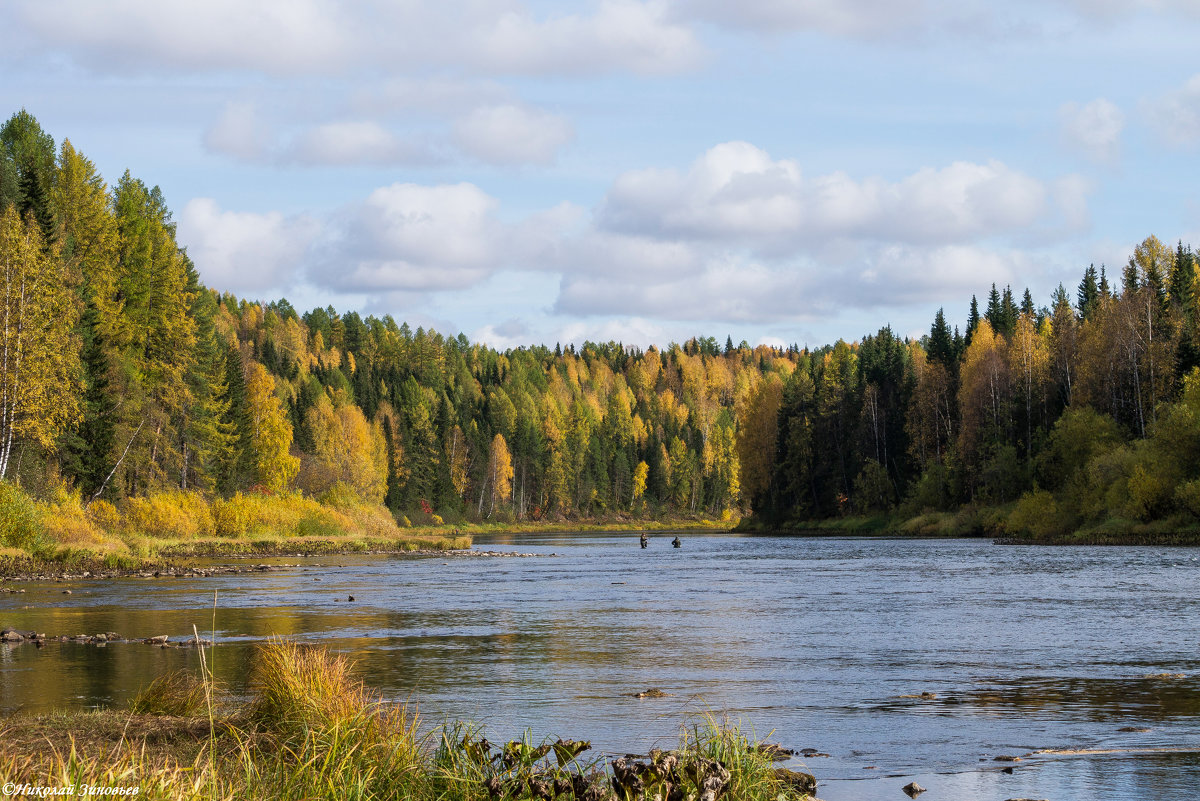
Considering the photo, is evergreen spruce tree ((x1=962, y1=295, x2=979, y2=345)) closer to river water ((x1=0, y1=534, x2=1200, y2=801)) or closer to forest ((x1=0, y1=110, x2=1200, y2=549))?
forest ((x1=0, y1=110, x2=1200, y2=549))

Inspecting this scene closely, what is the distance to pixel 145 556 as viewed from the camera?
56.3 metres

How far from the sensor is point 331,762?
10586 millimetres

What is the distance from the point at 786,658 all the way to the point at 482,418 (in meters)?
147

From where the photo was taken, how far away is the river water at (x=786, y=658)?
15.9m

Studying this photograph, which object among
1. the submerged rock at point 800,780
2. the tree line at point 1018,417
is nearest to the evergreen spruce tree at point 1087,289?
the tree line at point 1018,417

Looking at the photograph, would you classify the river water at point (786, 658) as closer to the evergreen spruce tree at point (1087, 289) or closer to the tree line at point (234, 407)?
the tree line at point (234, 407)

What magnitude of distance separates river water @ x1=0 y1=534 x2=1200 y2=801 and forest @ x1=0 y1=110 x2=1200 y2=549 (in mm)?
18094

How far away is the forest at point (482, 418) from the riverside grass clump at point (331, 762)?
37.9m

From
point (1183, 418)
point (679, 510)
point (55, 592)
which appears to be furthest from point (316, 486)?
point (679, 510)

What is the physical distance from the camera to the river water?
52.1 feet

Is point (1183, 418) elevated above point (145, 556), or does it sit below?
above

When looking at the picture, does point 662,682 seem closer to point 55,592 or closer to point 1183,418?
point 55,592

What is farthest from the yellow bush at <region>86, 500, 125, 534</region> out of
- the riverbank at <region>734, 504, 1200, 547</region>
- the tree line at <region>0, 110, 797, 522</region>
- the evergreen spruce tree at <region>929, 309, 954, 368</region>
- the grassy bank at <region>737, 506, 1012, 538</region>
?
the evergreen spruce tree at <region>929, 309, 954, 368</region>

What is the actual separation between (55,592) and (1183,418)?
6166 cm
